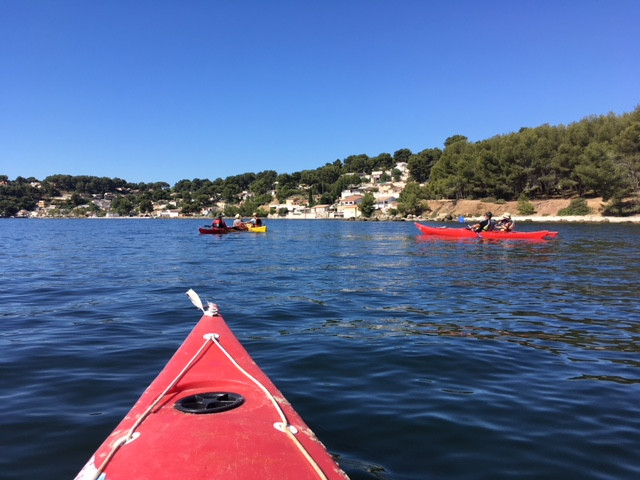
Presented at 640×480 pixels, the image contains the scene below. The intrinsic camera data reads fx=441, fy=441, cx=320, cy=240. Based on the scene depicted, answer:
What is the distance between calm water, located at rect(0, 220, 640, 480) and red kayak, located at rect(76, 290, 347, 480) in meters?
0.76

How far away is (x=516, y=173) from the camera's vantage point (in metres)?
62.3

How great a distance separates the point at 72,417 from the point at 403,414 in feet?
8.93

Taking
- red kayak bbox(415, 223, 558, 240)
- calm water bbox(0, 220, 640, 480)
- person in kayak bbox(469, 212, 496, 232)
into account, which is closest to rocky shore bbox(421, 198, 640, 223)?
red kayak bbox(415, 223, 558, 240)

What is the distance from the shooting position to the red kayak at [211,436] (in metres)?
1.86

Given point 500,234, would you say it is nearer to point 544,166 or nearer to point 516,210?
point 516,210

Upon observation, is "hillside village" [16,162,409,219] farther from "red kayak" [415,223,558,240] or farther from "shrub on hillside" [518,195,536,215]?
"red kayak" [415,223,558,240]

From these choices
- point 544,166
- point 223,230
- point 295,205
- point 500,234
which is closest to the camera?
point 500,234

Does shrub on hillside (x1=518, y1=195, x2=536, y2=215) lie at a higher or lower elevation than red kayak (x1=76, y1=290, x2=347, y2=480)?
higher

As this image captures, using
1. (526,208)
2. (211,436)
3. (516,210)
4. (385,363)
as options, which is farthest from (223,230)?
(516,210)

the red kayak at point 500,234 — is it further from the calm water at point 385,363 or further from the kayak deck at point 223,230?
the kayak deck at point 223,230

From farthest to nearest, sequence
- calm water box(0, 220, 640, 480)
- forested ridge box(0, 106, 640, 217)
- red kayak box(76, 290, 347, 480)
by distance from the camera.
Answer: forested ridge box(0, 106, 640, 217) → calm water box(0, 220, 640, 480) → red kayak box(76, 290, 347, 480)

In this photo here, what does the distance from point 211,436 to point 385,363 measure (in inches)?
123

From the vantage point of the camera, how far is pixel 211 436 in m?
2.14

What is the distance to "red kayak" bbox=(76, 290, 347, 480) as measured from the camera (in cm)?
186
